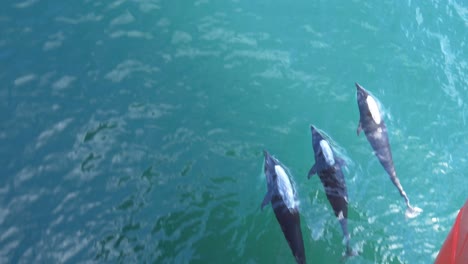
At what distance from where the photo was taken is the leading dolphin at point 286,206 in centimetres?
517

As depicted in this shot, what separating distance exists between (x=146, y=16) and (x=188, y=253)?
410 centimetres

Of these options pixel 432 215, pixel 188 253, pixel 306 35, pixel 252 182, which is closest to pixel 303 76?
Answer: pixel 306 35

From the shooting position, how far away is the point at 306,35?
25.2 feet

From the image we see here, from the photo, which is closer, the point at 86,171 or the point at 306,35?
the point at 86,171

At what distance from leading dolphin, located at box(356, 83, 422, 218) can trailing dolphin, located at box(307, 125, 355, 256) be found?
56 cm

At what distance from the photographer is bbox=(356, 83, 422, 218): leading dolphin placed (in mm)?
5816

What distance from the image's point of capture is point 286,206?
17.2 feet

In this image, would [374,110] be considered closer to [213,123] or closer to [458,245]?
[213,123]

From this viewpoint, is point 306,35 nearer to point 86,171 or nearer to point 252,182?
point 252,182

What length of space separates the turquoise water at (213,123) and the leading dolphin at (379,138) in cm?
27

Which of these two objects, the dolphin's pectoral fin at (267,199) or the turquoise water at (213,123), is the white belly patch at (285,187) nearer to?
the dolphin's pectoral fin at (267,199)

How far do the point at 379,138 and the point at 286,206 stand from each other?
1586 millimetres

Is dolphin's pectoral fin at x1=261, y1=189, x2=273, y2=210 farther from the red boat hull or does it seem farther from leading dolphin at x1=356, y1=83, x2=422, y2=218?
the red boat hull

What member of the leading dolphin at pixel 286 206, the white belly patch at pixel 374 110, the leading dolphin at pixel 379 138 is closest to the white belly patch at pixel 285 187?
the leading dolphin at pixel 286 206
